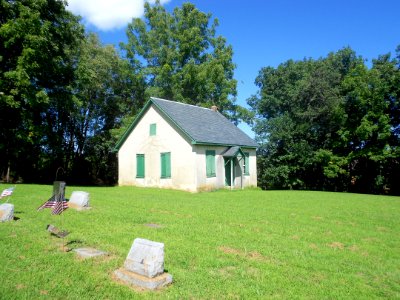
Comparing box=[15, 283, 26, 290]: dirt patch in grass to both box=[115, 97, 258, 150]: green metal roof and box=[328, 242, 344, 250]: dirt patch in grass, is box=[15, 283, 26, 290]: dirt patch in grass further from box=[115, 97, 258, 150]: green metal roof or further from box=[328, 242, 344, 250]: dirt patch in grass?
box=[115, 97, 258, 150]: green metal roof

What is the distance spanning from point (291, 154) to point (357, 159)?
21.1ft

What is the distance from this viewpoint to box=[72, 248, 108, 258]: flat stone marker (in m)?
6.23

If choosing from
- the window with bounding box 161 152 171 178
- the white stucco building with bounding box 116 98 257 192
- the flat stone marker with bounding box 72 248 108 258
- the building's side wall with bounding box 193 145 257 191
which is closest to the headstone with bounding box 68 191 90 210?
the flat stone marker with bounding box 72 248 108 258

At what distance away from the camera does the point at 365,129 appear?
29.3 metres

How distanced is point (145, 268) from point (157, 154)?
728 inches

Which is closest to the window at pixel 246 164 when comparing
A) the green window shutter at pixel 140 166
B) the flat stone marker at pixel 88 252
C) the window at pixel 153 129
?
the window at pixel 153 129

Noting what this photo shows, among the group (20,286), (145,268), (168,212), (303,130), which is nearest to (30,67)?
(168,212)

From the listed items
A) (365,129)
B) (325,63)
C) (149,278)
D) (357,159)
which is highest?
(325,63)

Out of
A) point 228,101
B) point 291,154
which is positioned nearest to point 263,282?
point 291,154

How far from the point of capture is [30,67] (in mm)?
21344

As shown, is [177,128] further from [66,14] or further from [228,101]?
[228,101]

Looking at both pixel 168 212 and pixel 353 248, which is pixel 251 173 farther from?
pixel 353 248

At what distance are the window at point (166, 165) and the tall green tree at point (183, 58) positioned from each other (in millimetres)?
14603

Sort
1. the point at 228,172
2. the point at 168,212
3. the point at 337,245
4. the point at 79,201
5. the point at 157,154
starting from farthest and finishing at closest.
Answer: the point at 228,172 < the point at 157,154 < the point at 168,212 < the point at 79,201 < the point at 337,245
